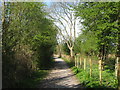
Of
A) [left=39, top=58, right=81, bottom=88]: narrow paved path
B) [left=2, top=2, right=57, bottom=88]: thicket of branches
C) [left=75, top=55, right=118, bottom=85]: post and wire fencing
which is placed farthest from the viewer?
[left=39, top=58, right=81, bottom=88]: narrow paved path

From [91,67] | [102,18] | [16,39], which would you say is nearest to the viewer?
[16,39]

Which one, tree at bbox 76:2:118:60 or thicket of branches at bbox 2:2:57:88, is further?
Answer: tree at bbox 76:2:118:60

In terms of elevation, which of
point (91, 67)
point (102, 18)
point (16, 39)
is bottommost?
point (91, 67)

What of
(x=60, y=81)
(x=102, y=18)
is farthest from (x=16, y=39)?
(x=102, y=18)

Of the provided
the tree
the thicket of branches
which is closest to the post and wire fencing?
the tree

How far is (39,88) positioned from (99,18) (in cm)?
569

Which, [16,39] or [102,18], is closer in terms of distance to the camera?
[16,39]

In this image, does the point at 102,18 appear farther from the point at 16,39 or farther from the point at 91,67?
the point at 16,39

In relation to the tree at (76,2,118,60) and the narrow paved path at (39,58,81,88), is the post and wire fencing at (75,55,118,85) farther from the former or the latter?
the tree at (76,2,118,60)

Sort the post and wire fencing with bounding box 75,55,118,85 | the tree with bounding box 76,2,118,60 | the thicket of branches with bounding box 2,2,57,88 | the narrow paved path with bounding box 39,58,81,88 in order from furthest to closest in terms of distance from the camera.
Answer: the tree with bounding box 76,2,118,60
the narrow paved path with bounding box 39,58,81,88
the post and wire fencing with bounding box 75,55,118,85
the thicket of branches with bounding box 2,2,57,88

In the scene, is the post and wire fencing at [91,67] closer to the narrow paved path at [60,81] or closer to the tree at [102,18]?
the narrow paved path at [60,81]

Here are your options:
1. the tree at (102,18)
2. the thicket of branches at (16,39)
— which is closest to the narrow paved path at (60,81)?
the thicket of branches at (16,39)

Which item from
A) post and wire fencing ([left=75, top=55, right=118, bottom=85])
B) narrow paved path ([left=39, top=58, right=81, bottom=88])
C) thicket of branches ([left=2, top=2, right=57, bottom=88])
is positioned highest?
thicket of branches ([left=2, top=2, right=57, bottom=88])

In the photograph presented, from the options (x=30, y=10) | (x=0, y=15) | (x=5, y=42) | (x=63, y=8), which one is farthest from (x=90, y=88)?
(x=63, y=8)
